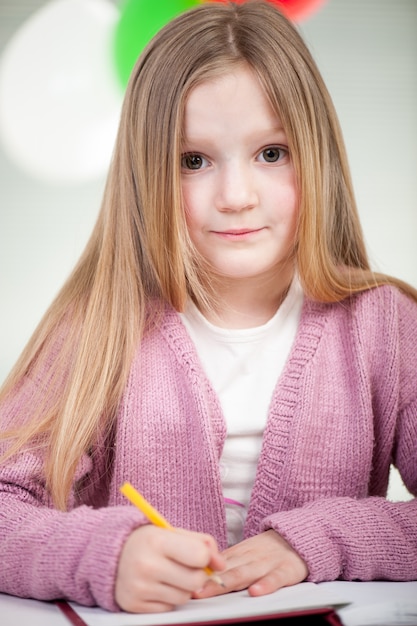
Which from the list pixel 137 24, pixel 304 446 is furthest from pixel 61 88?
pixel 304 446

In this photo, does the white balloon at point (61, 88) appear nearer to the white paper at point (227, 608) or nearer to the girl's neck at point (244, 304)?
the girl's neck at point (244, 304)

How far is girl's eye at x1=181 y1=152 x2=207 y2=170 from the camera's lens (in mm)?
900

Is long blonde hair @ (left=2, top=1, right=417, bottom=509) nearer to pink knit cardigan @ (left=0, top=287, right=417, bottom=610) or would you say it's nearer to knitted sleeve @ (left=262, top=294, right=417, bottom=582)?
pink knit cardigan @ (left=0, top=287, right=417, bottom=610)

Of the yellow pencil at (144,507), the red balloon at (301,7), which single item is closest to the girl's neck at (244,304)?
the yellow pencil at (144,507)

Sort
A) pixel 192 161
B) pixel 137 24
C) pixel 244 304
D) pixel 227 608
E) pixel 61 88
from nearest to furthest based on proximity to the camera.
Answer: pixel 227 608 → pixel 192 161 → pixel 244 304 → pixel 137 24 → pixel 61 88

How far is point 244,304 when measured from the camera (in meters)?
1.02

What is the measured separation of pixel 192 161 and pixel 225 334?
20 centimetres

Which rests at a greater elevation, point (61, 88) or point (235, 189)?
point (61, 88)

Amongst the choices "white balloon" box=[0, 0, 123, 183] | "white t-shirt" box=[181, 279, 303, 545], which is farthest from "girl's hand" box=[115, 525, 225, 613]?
"white balloon" box=[0, 0, 123, 183]

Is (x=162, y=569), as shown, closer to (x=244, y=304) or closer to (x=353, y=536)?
(x=353, y=536)

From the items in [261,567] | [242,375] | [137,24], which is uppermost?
[137,24]

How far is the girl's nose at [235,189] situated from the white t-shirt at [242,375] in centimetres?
17

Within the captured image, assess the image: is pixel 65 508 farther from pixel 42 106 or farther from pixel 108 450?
pixel 42 106

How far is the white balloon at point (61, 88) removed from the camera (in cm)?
182
